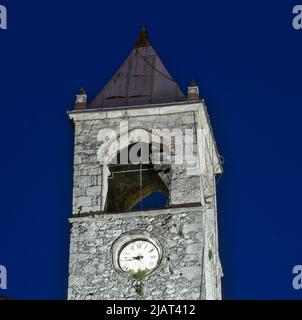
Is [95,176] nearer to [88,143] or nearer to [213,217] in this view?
[88,143]

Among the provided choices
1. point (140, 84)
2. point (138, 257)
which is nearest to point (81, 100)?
point (140, 84)

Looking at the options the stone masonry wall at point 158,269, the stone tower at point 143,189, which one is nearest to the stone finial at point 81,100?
the stone tower at point 143,189

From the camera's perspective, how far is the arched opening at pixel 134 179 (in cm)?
2445

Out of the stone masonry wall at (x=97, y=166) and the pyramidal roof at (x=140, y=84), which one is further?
the pyramidal roof at (x=140, y=84)

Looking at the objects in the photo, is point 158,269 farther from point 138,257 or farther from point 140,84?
point 140,84

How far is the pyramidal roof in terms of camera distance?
24.0 metres

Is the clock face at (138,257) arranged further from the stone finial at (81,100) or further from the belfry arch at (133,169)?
the stone finial at (81,100)

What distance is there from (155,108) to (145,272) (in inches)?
139

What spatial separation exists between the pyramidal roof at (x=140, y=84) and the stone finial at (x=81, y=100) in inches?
6.4
